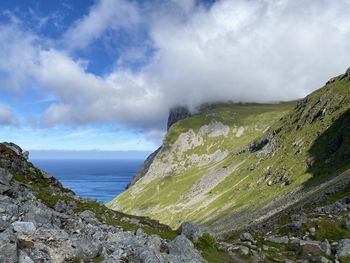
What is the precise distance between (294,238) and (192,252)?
19586 millimetres

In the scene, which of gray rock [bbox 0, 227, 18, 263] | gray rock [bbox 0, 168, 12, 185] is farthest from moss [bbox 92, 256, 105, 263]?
gray rock [bbox 0, 168, 12, 185]

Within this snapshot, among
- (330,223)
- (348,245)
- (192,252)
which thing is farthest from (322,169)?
(192,252)

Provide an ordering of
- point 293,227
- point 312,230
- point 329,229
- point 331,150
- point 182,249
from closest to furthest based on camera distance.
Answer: point 182,249, point 329,229, point 312,230, point 293,227, point 331,150

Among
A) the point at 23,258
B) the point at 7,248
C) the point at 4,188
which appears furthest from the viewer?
the point at 4,188

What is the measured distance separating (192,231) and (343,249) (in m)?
12.7

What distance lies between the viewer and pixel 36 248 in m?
17.3

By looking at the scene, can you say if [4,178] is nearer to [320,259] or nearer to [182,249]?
[182,249]

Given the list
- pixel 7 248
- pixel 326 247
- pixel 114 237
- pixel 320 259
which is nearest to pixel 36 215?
pixel 114 237

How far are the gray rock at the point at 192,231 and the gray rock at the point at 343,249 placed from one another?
11.5 metres

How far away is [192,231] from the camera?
35.7 meters

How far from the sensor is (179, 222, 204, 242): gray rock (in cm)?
3277

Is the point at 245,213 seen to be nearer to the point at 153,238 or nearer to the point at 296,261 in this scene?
the point at 296,261

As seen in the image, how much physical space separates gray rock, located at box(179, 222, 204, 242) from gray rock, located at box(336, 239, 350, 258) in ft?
37.6

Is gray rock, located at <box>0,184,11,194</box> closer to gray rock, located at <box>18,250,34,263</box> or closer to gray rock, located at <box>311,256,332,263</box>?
gray rock, located at <box>18,250,34,263</box>
